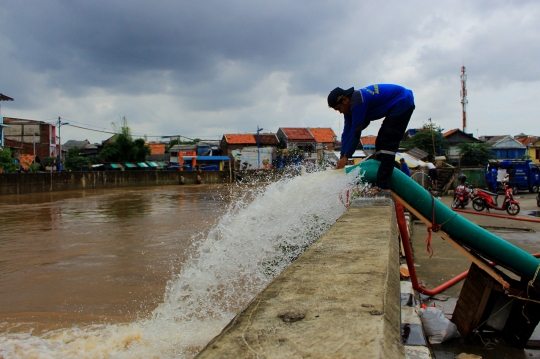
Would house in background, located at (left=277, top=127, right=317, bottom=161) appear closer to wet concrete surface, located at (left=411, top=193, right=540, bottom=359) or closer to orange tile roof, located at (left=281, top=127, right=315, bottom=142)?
orange tile roof, located at (left=281, top=127, right=315, bottom=142)

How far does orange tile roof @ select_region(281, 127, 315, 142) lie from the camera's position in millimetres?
52550

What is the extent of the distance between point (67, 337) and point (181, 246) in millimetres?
4134

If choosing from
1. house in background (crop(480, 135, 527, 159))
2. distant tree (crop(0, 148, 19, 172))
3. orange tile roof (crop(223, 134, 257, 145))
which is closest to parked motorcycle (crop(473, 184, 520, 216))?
distant tree (crop(0, 148, 19, 172))

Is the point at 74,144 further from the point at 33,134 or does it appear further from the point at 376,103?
the point at 376,103

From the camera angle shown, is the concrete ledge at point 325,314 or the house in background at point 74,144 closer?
the concrete ledge at point 325,314

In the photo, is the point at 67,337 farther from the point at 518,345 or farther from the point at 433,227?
the point at 518,345

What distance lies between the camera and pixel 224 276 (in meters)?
3.91

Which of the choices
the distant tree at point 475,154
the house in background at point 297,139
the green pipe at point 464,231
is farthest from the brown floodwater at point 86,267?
the house in background at point 297,139

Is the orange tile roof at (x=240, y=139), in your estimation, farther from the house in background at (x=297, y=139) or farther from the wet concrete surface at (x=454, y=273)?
the wet concrete surface at (x=454, y=273)

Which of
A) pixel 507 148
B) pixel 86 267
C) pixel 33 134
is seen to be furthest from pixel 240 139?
pixel 86 267

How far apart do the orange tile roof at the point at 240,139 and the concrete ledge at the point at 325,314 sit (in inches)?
2003

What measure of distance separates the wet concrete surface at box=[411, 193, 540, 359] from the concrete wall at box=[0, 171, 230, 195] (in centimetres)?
2156

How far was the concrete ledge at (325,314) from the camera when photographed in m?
1.10

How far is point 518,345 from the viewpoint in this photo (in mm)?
3277
